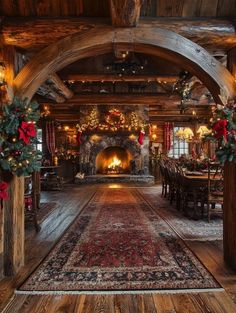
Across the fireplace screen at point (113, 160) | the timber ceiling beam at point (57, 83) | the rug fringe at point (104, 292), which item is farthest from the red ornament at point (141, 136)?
the rug fringe at point (104, 292)

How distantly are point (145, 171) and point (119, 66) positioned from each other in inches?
254

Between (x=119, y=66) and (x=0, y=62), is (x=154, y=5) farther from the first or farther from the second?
(x=119, y=66)

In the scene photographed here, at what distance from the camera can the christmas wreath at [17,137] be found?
9.16 feet

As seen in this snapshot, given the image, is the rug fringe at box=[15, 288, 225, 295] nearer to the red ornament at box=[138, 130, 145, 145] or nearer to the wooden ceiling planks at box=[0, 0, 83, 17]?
the wooden ceiling planks at box=[0, 0, 83, 17]

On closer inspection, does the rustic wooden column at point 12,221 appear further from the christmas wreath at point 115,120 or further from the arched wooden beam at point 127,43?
the christmas wreath at point 115,120

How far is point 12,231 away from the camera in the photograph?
120 inches

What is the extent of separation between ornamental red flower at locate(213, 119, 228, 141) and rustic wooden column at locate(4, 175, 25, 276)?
221cm

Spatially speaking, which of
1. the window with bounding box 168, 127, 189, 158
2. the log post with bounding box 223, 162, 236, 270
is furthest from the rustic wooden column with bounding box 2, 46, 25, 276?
the window with bounding box 168, 127, 189, 158

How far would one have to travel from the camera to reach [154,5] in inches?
126

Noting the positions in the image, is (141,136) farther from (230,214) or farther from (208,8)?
(230,214)

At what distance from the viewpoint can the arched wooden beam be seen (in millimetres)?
3092

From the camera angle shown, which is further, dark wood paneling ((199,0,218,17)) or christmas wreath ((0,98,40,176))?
dark wood paneling ((199,0,218,17))

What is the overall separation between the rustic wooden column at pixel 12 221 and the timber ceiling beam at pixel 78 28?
0.22 metres

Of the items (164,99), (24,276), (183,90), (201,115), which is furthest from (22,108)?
(201,115)
